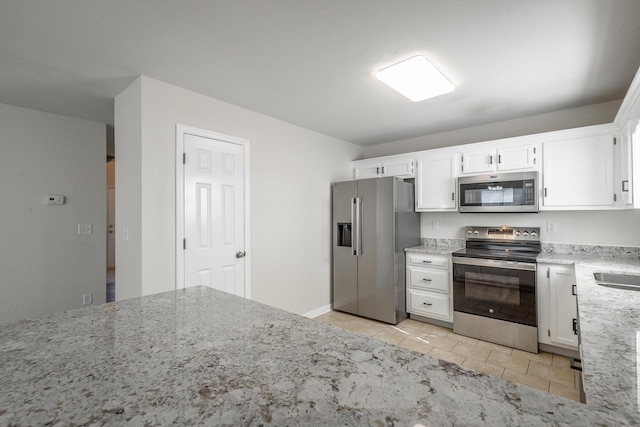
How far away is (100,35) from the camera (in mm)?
1784

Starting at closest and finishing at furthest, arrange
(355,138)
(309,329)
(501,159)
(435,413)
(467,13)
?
(435,413) < (309,329) < (467,13) < (501,159) < (355,138)

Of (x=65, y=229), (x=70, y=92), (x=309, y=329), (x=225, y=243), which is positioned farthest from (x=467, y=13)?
(x=65, y=229)

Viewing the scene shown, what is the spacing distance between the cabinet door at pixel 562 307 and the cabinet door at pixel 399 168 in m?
1.81

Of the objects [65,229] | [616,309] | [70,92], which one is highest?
[70,92]

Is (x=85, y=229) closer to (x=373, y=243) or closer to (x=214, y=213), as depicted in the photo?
(x=214, y=213)

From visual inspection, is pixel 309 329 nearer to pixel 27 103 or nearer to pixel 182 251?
pixel 182 251

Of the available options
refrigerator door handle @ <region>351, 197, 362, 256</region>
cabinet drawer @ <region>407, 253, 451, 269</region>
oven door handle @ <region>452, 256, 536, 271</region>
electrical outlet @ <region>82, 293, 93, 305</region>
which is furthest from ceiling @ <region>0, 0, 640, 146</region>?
electrical outlet @ <region>82, 293, 93, 305</region>

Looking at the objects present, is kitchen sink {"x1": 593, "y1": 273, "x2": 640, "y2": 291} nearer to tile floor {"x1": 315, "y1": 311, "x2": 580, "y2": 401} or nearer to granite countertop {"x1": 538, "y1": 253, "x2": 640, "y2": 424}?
granite countertop {"x1": 538, "y1": 253, "x2": 640, "y2": 424}

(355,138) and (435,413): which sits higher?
(355,138)

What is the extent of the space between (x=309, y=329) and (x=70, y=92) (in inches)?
120

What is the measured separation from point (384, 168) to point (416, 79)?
1.79 meters

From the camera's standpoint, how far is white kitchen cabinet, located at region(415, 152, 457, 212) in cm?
352

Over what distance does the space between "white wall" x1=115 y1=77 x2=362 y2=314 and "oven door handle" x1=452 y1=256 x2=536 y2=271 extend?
5.53ft

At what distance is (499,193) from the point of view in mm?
3178
